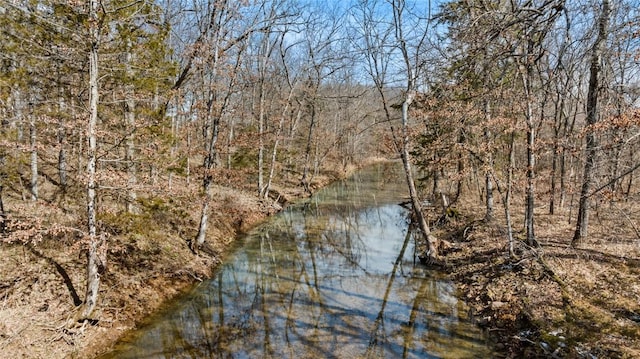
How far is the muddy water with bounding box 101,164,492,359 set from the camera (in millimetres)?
8930

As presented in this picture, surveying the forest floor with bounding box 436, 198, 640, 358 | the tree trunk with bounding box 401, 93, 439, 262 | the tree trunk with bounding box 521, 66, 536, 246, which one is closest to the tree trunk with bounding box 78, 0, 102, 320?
the forest floor with bounding box 436, 198, 640, 358

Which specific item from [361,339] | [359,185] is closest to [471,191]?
[359,185]

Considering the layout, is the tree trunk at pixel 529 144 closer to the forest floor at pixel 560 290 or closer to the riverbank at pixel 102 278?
the forest floor at pixel 560 290

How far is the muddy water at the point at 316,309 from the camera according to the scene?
29.3 feet

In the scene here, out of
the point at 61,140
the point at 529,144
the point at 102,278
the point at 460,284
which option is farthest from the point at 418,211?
the point at 61,140

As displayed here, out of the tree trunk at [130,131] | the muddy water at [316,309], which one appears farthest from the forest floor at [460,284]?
the tree trunk at [130,131]

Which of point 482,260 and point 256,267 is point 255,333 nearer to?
point 256,267

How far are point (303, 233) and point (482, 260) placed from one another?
→ 914cm

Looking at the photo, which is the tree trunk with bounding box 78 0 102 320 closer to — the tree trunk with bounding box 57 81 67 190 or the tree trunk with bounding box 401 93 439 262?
the tree trunk with bounding box 57 81 67 190

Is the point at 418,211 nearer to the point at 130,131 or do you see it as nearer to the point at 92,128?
the point at 130,131

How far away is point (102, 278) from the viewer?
1034 cm

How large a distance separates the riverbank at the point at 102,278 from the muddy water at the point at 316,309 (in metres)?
0.67

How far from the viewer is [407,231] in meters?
20.4

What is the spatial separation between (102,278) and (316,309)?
243 inches
